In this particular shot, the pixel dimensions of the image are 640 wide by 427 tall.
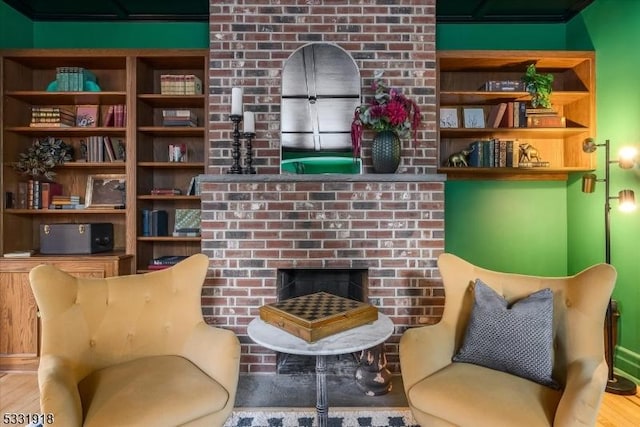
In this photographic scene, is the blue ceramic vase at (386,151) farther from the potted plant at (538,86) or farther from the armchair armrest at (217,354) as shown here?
the armchair armrest at (217,354)

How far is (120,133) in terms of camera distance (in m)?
3.08

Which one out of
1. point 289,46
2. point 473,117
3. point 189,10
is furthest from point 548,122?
point 189,10

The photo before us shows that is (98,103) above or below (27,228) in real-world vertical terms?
above

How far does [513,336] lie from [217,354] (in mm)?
1254

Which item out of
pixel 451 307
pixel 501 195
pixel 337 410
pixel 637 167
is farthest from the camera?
pixel 501 195

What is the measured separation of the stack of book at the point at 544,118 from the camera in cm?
292

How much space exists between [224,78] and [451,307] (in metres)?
2.02

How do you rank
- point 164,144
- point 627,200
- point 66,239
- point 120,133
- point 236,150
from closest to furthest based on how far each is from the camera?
point 627,200 < point 236,150 < point 66,239 < point 120,133 < point 164,144

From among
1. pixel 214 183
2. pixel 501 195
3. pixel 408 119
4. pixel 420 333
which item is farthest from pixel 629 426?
pixel 214 183

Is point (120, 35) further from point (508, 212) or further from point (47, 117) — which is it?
point (508, 212)

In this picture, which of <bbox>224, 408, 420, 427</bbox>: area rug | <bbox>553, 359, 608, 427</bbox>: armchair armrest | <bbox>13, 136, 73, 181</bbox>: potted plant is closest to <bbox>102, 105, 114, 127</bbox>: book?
<bbox>13, 136, 73, 181</bbox>: potted plant

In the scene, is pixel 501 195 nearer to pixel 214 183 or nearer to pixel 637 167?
pixel 637 167

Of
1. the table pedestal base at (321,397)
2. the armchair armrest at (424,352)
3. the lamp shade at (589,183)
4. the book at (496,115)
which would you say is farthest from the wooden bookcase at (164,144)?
the lamp shade at (589,183)

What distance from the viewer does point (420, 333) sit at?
170 cm
